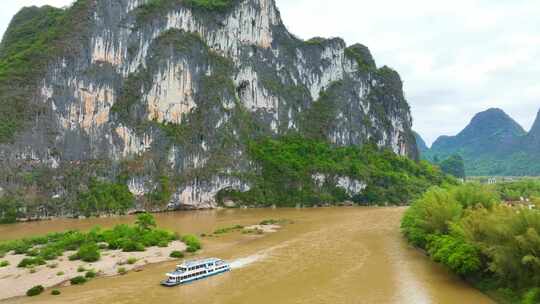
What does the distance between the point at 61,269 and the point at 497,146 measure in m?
163

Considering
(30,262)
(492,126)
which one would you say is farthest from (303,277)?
(492,126)

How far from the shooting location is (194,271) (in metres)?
24.9

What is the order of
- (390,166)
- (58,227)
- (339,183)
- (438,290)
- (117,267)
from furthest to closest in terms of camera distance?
1. (390,166)
2. (339,183)
3. (58,227)
4. (117,267)
5. (438,290)

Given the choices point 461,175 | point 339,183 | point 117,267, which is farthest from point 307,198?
point 461,175

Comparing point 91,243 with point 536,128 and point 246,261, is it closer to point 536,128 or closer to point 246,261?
point 246,261

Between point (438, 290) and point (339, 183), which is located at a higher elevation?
point (339, 183)

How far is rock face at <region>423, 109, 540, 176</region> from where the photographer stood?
5271 inches

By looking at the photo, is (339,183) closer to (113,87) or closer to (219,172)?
(219,172)

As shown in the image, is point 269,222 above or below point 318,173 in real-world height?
below

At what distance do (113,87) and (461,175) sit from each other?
9024cm

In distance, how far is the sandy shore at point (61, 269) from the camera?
2338cm

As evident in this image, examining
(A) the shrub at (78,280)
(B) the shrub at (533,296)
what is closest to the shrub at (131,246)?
(A) the shrub at (78,280)

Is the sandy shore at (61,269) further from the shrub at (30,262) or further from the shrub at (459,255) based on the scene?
the shrub at (459,255)

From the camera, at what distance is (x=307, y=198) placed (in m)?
71.9
